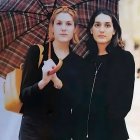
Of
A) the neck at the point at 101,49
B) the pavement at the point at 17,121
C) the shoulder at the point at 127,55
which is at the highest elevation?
the neck at the point at 101,49

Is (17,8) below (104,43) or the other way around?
the other way around

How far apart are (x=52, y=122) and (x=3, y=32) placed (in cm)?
37

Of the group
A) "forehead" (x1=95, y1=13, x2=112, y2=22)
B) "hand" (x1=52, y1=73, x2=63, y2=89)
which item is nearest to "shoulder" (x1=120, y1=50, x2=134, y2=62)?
"forehead" (x1=95, y1=13, x2=112, y2=22)

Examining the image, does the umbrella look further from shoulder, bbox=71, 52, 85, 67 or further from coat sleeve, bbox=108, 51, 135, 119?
coat sleeve, bbox=108, 51, 135, 119

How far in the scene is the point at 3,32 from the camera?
1.53 metres

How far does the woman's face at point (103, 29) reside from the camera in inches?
57.5

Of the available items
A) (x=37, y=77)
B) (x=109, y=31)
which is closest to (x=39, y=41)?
(x=37, y=77)

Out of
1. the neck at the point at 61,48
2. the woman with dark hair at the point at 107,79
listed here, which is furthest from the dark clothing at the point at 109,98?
the neck at the point at 61,48

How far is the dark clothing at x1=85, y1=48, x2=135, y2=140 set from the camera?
1420 millimetres

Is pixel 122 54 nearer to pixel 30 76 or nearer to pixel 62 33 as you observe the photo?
pixel 62 33

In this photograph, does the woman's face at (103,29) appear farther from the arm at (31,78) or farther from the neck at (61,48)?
the arm at (31,78)

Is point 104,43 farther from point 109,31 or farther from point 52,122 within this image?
point 52,122

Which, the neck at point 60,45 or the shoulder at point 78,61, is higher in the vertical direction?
the neck at point 60,45

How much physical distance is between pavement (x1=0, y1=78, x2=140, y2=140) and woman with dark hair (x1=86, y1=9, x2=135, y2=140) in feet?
0.08
